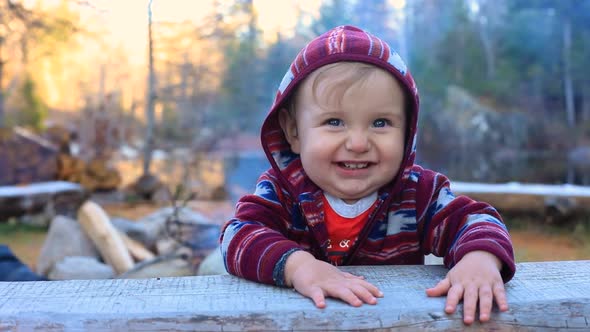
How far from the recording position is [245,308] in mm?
1208

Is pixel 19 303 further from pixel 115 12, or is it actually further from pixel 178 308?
pixel 115 12

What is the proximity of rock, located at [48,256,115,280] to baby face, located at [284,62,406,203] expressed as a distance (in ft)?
7.81

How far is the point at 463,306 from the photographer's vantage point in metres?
1.24

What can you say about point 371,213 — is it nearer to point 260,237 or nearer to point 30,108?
point 260,237

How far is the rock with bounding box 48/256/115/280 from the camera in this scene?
145 inches

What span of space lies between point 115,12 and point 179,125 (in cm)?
920

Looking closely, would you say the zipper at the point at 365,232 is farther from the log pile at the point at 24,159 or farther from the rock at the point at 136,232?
the log pile at the point at 24,159

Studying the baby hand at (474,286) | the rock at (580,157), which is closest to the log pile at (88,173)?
the baby hand at (474,286)

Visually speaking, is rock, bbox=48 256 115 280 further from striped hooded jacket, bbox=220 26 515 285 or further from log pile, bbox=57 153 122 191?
log pile, bbox=57 153 122 191

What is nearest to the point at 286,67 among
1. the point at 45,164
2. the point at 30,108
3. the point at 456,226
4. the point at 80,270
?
the point at 30,108

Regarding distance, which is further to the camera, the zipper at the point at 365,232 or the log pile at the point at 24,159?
the log pile at the point at 24,159

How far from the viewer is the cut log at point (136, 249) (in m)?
4.45

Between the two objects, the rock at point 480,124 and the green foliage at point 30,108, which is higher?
the green foliage at point 30,108

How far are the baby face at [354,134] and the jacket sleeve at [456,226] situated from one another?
0.16 meters
